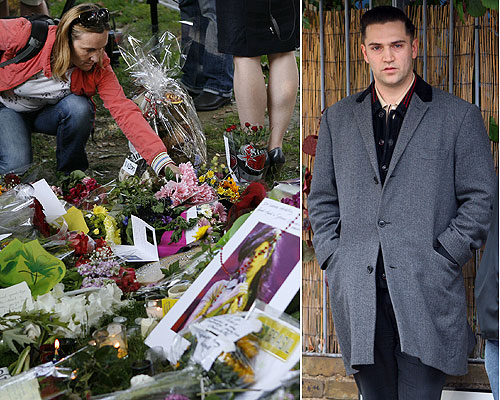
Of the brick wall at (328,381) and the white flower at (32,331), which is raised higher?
the white flower at (32,331)

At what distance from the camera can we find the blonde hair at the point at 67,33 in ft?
7.25

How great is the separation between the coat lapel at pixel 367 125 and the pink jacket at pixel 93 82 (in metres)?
0.83

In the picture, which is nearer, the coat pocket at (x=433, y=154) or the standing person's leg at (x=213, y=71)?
the coat pocket at (x=433, y=154)

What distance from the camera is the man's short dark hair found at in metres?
1.75

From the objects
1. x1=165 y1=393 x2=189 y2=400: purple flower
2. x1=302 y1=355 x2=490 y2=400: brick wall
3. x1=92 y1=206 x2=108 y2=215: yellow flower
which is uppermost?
x1=92 y1=206 x2=108 y2=215: yellow flower

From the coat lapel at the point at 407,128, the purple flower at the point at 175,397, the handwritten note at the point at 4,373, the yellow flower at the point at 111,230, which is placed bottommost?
the handwritten note at the point at 4,373

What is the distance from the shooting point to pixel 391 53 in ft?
5.71

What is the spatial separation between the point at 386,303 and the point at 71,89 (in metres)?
1.36

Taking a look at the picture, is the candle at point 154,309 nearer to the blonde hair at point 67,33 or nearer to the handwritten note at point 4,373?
the handwritten note at point 4,373

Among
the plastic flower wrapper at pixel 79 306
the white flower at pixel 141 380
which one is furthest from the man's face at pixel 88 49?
the white flower at pixel 141 380

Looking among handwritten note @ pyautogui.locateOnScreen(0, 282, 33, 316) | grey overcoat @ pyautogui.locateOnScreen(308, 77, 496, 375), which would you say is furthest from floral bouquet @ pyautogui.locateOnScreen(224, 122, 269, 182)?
handwritten note @ pyautogui.locateOnScreen(0, 282, 33, 316)

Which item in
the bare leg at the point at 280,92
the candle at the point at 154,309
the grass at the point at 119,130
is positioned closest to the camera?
the candle at the point at 154,309

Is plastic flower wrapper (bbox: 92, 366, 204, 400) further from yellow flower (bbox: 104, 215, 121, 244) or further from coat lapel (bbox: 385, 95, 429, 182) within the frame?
yellow flower (bbox: 104, 215, 121, 244)

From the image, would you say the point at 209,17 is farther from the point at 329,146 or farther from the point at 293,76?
the point at 329,146
